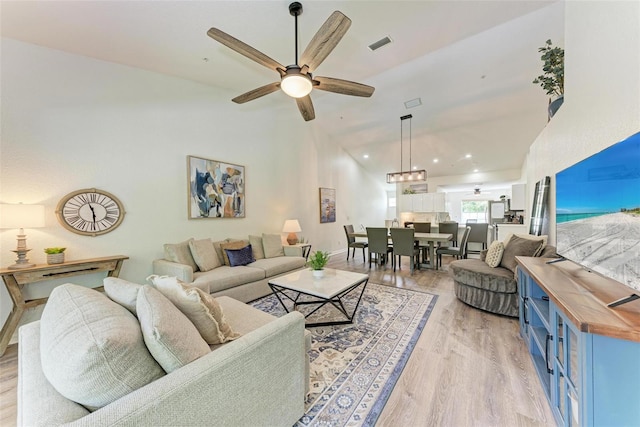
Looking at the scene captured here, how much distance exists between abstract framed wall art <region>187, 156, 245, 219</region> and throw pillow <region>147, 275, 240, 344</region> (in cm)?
259

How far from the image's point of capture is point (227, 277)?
303 cm

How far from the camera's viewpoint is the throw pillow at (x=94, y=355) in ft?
2.46

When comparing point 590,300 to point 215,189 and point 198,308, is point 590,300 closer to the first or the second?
point 198,308

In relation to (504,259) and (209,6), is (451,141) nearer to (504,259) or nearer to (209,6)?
(504,259)

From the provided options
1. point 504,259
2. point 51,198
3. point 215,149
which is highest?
point 215,149

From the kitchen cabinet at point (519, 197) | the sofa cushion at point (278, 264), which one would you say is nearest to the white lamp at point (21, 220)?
the sofa cushion at point (278, 264)

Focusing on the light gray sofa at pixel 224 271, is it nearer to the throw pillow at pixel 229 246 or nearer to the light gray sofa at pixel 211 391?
the throw pillow at pixel 229 246

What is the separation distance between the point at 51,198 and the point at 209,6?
8.52 ft

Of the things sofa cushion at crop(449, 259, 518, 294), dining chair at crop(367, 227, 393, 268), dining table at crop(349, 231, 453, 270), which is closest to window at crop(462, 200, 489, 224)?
dining table at crop(349, 231, 453, 270)

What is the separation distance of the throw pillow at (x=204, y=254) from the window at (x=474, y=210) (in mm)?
10146

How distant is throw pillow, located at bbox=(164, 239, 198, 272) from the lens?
3123mm

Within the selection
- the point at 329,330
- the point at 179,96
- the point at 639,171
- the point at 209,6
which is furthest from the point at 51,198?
the point at 639,171

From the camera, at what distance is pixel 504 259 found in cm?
290

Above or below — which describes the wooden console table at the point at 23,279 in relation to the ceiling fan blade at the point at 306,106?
below
